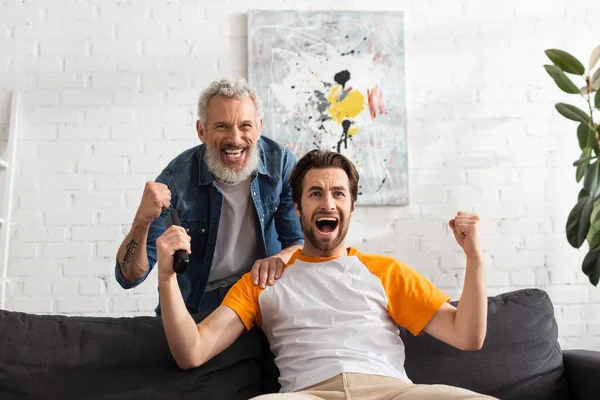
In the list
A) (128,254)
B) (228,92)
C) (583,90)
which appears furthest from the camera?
(583,90)

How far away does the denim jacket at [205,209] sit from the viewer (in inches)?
85.9

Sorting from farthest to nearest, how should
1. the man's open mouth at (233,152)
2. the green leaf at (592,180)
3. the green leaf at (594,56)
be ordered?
the green leaf at (594,56) < the green leaf at (592,180) < the man's open mouth at (233,152)

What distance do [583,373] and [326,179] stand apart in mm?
952

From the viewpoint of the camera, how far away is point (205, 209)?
7.23 feet

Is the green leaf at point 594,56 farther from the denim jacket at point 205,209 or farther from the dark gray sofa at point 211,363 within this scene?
the denim jacket at point 205,209

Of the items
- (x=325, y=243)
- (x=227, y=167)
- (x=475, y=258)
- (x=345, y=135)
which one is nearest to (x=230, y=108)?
(x=227, y=167)

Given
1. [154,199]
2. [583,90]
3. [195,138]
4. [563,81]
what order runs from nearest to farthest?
[154,199] → [563,81] → [583,90] → [195,138]

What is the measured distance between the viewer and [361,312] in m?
1.78

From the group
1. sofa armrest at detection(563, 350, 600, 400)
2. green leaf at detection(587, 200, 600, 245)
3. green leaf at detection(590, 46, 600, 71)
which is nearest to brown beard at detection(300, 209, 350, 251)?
sofa armrest at detection(563, 350, 600, 400)

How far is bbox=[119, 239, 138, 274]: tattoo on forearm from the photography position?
6.50ft

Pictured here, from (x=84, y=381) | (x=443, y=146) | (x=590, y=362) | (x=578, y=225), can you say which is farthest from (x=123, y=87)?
(x=590, y=362)

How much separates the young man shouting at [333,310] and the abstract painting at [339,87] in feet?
4.39

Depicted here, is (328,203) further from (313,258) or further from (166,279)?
(166,279)

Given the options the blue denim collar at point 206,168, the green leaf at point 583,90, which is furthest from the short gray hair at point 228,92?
the green leaf at point 583,90
